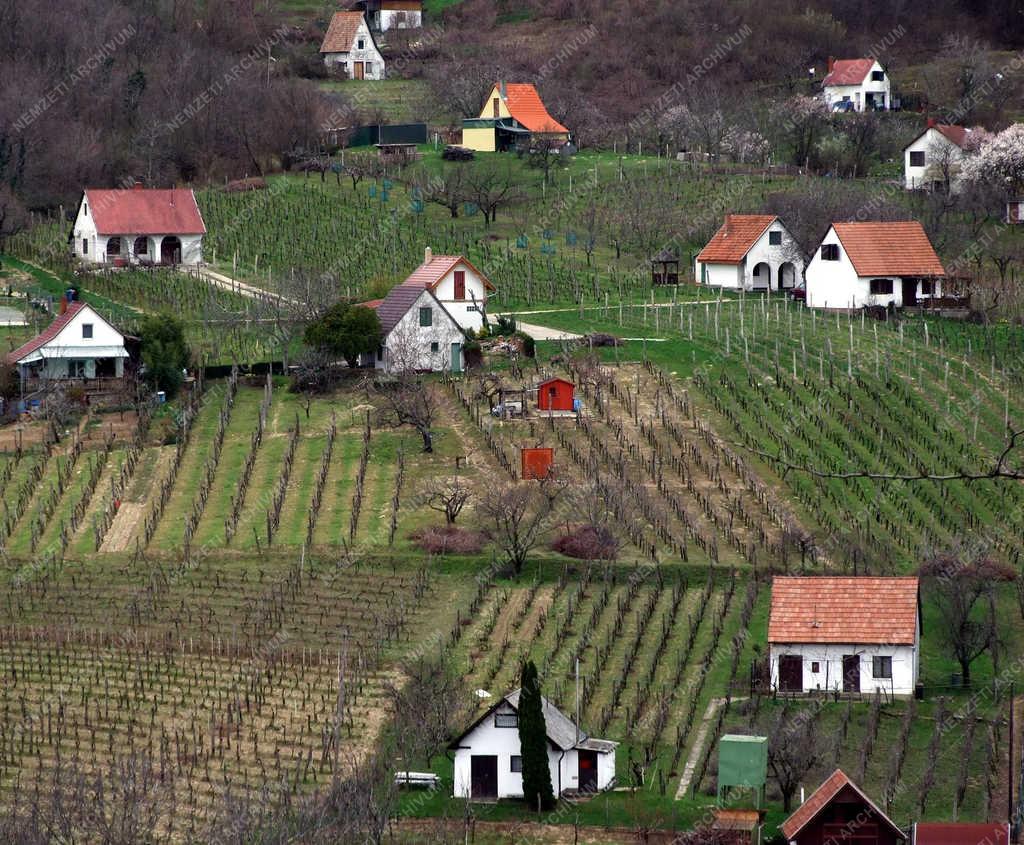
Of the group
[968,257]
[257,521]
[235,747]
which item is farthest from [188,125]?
[235,747]

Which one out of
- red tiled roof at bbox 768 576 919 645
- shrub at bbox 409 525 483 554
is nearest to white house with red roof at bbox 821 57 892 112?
shrub at bbox 409 525 483 554

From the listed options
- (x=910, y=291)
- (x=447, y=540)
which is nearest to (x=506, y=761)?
(x=447, y=540)

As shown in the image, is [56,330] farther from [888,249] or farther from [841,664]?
[841,664]

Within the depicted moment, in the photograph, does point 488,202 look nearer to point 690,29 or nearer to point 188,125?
point 188,125

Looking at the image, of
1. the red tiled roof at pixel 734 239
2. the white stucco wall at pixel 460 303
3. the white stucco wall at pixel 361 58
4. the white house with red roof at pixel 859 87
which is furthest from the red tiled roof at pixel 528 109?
the white stucco wall at pixel 460 303

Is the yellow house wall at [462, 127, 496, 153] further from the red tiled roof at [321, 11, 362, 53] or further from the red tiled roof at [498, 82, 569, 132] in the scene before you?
the red tiled roof at [321, 11, 362, 53]

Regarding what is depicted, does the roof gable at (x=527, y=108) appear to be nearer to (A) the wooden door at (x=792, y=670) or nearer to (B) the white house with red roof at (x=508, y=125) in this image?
(B) the white house with red roof at (x=508, y=125)
